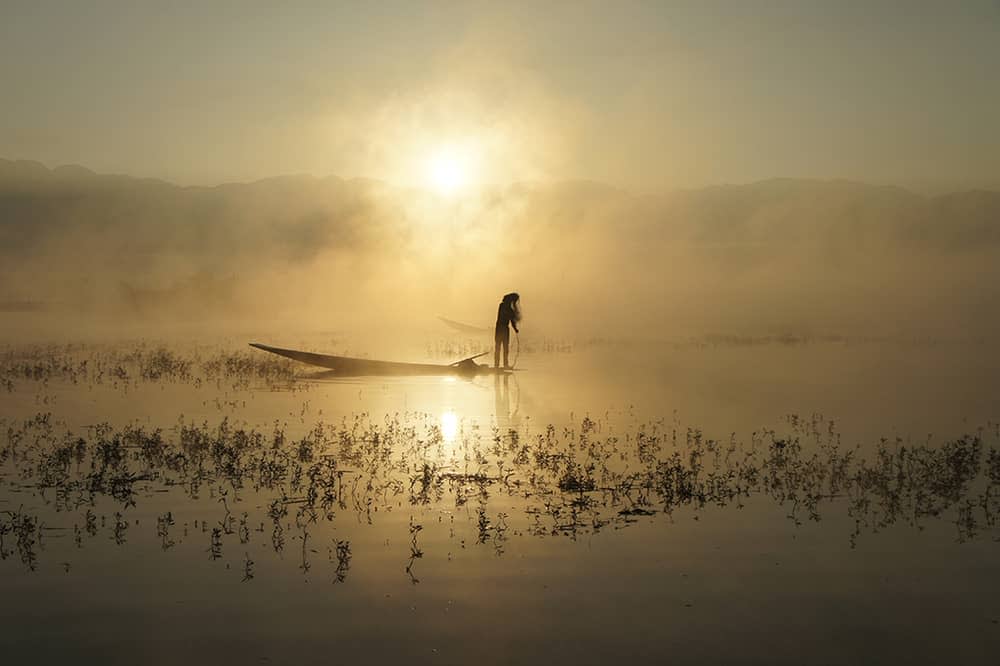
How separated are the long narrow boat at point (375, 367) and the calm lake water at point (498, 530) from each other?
574 centimetres

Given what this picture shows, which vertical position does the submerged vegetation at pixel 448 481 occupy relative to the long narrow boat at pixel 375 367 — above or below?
below

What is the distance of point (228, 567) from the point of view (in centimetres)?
975

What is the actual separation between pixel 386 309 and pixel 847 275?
341ft

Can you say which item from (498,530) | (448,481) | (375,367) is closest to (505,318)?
(375,367)

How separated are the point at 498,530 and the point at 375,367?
17556 mm

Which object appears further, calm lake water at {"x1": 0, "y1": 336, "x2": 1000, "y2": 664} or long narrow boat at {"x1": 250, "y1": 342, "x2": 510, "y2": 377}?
long narrow boat at {"x1": 250, "y1": 342, "x2": 510, "y2": 377}

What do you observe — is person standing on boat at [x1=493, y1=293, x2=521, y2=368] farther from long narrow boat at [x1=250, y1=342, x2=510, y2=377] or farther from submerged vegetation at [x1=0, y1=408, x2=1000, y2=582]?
submerged vegetation at [x1=0, y1=408, x2=1000, y2=582]

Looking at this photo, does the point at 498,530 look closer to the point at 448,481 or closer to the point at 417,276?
the point at 448,481

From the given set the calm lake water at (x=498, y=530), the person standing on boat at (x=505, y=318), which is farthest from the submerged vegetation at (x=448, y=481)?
the person standing on boat at (x=505, y=318)

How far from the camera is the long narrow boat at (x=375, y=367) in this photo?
28375 millimetres

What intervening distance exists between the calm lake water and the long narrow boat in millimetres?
5739

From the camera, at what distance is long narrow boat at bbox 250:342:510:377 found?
93.1 feet

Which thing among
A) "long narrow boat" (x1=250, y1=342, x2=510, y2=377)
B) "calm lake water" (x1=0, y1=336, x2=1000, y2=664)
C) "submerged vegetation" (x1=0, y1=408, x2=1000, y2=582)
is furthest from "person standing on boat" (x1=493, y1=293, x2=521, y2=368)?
"submerged vegetation" (x1=0, y1=408, x2=1000, y2=582)

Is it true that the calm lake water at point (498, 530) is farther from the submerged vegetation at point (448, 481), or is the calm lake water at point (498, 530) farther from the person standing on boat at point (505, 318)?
the person standing on boat at point (505, 318)
